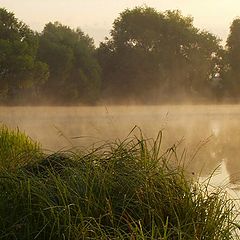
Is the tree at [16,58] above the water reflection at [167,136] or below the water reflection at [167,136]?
above

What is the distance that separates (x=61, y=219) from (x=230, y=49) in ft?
133

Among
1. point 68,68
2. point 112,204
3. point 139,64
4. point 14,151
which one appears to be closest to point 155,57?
point 139,64

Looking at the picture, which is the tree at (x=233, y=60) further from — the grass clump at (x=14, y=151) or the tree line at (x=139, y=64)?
the grass clump at (x=14, y=151)

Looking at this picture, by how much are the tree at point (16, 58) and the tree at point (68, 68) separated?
4138mm

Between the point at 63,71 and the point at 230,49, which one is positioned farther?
the point at 230,49

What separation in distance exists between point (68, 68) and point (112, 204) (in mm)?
31782

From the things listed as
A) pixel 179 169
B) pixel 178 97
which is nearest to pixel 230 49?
pixel 178 97

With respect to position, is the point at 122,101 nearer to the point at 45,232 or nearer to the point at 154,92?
the point at 154,92

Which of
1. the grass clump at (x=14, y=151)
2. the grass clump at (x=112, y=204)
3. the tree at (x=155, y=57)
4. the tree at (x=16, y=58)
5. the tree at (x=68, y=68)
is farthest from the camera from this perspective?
the tree at (x=155, y=57)

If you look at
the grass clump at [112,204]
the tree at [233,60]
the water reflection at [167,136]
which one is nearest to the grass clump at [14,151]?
the water reflection at [167,136]

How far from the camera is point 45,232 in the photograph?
377 centimetres

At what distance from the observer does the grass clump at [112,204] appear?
371 cm

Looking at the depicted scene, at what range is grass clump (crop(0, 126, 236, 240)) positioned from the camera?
146 inches

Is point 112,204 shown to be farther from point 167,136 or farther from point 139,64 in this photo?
point 139,64
